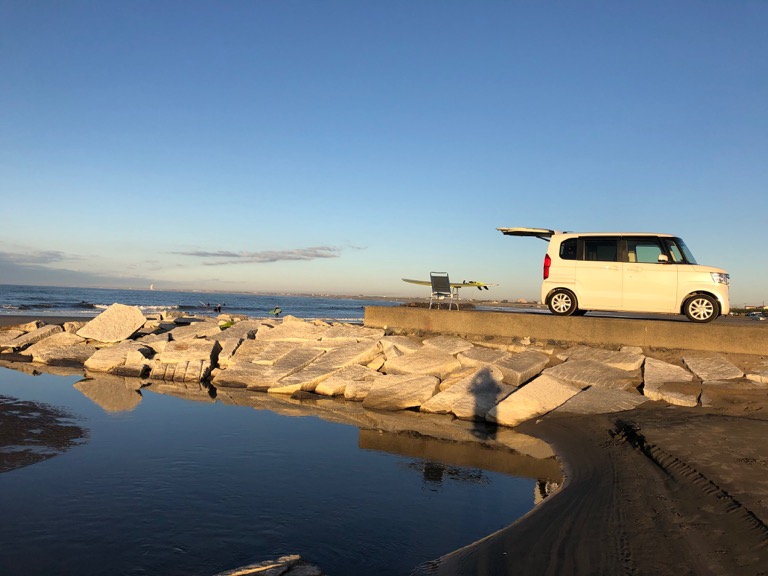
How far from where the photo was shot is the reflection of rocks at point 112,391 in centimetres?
1012

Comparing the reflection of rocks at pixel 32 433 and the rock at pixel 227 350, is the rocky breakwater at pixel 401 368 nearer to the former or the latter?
the rock at pixel 227 350

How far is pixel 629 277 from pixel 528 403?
13.3 ft

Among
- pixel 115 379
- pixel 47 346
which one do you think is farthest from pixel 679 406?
pixel 47 346

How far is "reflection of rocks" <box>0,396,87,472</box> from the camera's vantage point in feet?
22.1

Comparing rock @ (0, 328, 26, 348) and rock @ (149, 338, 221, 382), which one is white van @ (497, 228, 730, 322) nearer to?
rock @ (149, 338, 221, 382)

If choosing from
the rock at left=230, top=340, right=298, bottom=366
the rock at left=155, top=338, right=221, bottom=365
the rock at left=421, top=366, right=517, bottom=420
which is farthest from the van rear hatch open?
the rock at left=155, top=338, right=221, bottom=365

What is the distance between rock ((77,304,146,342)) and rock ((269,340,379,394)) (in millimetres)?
6965

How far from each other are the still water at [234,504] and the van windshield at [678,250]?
22.7ft

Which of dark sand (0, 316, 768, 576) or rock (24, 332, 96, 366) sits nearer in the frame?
dark sand (0, 316, 768, 576)

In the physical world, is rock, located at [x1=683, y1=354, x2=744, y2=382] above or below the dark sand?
above

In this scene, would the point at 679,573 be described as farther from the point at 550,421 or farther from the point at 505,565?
the point at 550,421

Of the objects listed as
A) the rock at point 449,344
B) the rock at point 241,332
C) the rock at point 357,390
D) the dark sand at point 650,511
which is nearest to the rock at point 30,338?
the rock at point 241,332

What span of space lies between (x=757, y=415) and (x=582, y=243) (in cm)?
498

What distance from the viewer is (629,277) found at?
11.2 m
